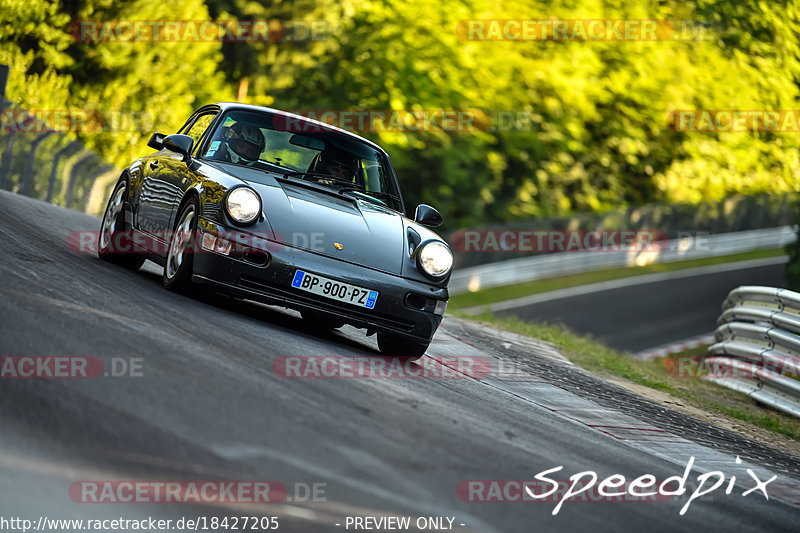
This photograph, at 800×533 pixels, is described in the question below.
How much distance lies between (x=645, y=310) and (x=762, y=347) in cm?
1736

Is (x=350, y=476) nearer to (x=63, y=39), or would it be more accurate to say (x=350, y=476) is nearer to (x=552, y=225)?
(x=63, y=39)

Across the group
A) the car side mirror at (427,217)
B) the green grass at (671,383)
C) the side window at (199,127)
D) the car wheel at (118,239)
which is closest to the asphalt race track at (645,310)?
the green grass at (671,383)

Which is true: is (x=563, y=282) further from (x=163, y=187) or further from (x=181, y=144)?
(x=181, y=144)

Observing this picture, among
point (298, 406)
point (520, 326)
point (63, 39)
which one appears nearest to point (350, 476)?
point (298, 406)

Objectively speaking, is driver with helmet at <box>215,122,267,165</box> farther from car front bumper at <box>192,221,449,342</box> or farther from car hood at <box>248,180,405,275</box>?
car front bumper at <box>192,221,449,342</box>

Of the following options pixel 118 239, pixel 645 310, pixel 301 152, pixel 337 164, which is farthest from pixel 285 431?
pixel 645 310

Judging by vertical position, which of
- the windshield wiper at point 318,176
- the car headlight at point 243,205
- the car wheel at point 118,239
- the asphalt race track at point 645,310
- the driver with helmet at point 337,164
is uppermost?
the driver with helmet at point 337,164

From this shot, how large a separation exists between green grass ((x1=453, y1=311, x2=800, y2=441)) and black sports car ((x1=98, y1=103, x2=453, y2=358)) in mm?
3511

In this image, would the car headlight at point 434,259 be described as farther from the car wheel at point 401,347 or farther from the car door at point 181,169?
the car door at point 181,169

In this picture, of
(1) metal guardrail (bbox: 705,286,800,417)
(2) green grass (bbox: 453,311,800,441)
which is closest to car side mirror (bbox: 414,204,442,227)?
(2) green grass (bbox: 453,311,800,441)

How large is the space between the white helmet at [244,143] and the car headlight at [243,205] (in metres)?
0.97

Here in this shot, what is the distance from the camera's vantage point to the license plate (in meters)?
6.73

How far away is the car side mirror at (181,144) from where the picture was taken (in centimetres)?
798

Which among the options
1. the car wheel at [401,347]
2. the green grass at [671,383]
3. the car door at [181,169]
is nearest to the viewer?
the car wheel at [401,347]
